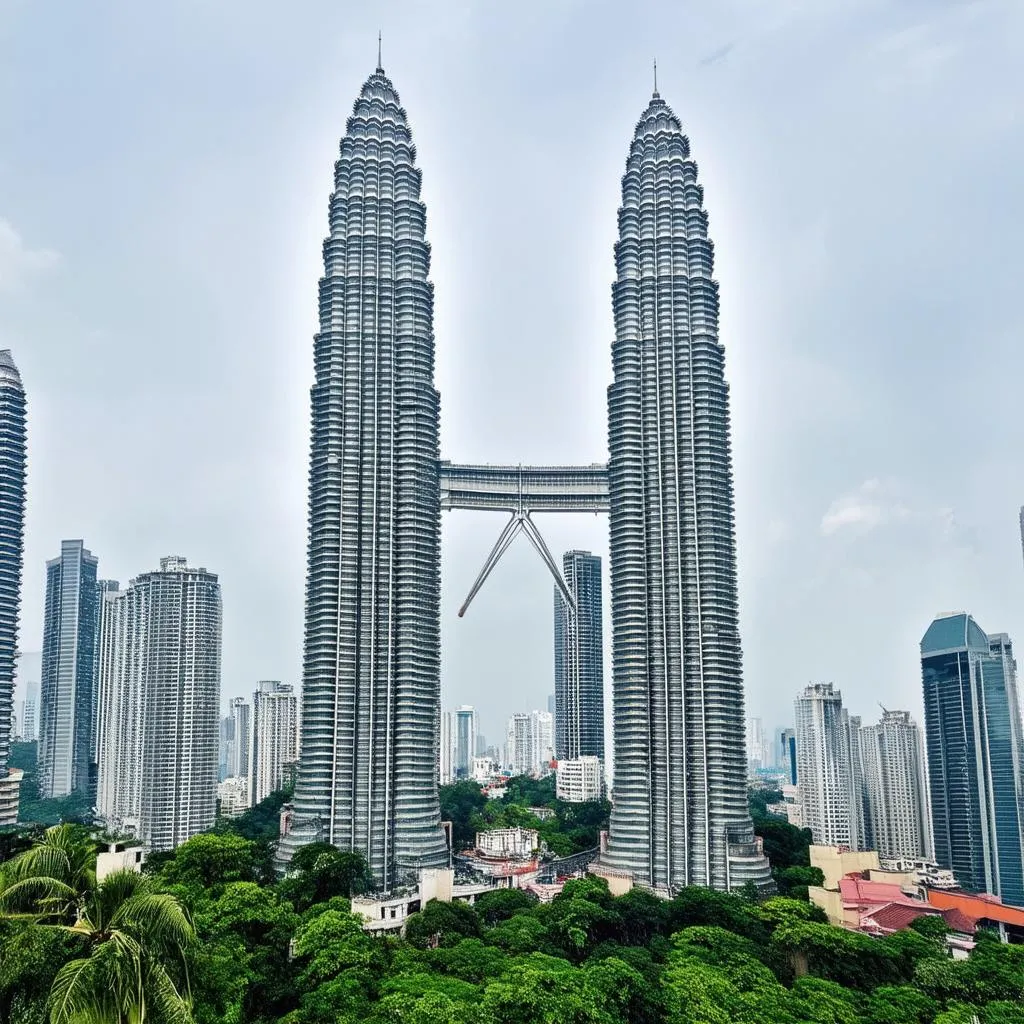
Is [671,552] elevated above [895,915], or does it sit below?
above

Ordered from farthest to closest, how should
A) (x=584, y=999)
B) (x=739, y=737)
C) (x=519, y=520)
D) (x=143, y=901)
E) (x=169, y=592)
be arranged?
(x=169, y=592), (x=519, y=520), (x=739, y=737), (x=584, y=999), (x=143, y=901)

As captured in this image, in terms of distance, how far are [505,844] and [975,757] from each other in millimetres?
41262

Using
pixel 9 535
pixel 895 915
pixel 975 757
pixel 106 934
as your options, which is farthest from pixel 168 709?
pixel 106 934

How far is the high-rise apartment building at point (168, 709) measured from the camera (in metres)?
86.4

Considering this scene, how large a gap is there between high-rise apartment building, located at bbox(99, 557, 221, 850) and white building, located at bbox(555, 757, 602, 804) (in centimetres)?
4287

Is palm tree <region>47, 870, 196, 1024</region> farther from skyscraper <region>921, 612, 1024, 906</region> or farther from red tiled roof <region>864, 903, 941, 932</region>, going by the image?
skyscraper <region>921, 612, 1024, 906</region>

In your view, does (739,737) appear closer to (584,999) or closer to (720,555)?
(720,555)

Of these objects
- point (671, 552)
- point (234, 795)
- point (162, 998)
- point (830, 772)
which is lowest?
point (234, 795)

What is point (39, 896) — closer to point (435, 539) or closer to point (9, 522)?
point (435, 539)

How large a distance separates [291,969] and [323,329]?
156 feet

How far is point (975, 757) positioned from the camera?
78.8 meters

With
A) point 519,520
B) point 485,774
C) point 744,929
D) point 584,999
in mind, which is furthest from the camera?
point 485,774

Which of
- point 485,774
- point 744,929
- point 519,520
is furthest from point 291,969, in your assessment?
point 485,774

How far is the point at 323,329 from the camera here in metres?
68.9
